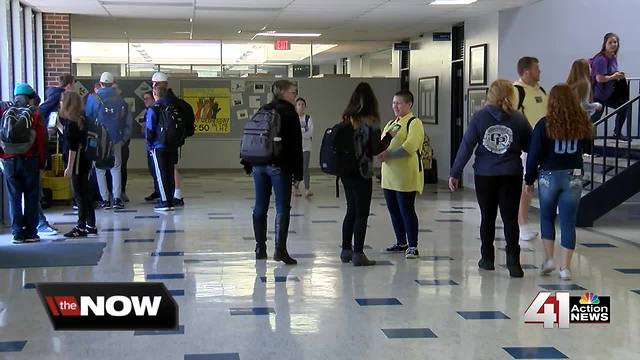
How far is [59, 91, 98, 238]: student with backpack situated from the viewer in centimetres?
817

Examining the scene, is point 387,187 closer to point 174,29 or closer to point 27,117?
point 27,117

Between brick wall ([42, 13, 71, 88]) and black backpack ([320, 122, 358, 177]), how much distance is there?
7.80m

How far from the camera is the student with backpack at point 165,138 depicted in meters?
10.4

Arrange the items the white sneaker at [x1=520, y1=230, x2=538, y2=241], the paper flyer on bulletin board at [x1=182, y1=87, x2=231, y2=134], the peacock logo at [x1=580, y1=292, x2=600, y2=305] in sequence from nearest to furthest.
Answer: the peacock logo at [x1=580, y1=292, x2=600, y2=305] < the white sneaker at [x1=520, y1=230, x2=538, y2=241] < the paper flyer on bulletin board at [x1=182, y1=87, x2=231, y2=134]

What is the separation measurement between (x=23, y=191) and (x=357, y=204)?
3.18m

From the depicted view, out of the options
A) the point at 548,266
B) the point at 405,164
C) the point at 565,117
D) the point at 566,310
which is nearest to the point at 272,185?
the point at 405,164

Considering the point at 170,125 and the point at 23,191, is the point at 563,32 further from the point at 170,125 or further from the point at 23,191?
the point at 23,191

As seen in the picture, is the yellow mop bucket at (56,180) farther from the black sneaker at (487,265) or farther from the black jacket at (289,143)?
the black sneaker at (487,265)

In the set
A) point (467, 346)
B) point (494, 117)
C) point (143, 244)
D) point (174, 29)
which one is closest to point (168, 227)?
point (143, 244)

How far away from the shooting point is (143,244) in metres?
7.96

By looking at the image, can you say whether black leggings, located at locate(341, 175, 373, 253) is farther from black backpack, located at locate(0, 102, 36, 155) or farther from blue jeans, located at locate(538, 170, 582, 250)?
black backpack, located at locate(0, 102, 36, 155)

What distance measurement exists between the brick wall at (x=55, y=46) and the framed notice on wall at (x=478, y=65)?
6.30 metres

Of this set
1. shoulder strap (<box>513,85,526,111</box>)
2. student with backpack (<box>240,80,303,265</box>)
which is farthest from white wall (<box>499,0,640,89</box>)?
student with backpack (<box>240,80,303,265</box>)

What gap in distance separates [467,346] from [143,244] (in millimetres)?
4087
